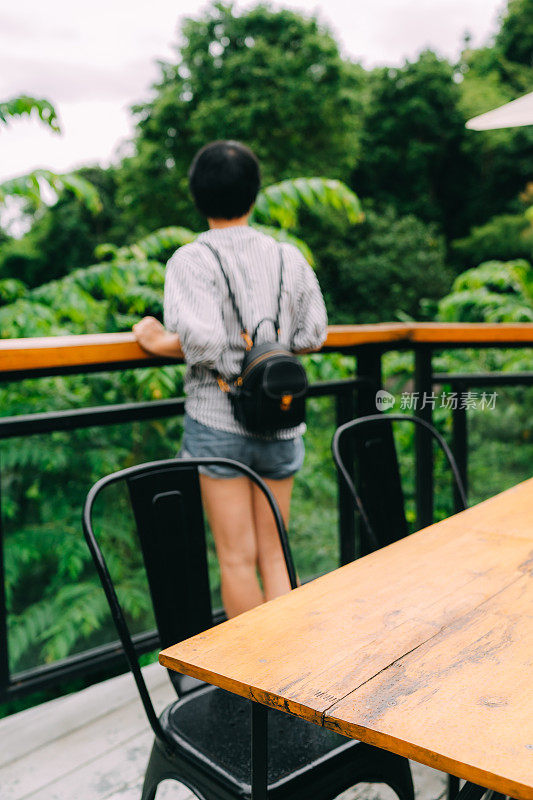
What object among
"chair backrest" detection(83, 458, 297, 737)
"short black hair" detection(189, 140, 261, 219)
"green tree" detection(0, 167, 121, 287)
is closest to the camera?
"chair backrest" detection(83, 458, 297, 737)

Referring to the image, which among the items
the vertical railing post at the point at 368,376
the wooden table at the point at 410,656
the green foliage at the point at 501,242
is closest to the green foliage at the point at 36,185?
the vertical railing post at the point at 368,376

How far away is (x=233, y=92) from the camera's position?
18016 mm

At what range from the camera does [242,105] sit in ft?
60.1

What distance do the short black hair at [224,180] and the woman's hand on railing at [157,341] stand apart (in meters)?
0.34

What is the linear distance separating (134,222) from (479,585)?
71.0 ft

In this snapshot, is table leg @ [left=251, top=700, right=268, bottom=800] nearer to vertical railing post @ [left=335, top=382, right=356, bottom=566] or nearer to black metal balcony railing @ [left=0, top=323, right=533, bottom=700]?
black metal balcony railing @ [left=0, top=323, right=533, bottom=700]

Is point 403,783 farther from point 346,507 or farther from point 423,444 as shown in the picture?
point 423,444

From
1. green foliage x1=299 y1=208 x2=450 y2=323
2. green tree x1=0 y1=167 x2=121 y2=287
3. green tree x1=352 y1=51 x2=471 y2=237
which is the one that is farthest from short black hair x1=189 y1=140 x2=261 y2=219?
green tree x1=352 y1=51 x2=471 y2=237

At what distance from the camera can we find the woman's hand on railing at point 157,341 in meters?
1.83

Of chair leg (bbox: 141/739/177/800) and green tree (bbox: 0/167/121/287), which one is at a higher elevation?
green tree (bbox: 0/167/121/287)

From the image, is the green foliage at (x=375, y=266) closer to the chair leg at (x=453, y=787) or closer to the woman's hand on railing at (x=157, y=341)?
the woman's hand on railing at (x=157, y=341)

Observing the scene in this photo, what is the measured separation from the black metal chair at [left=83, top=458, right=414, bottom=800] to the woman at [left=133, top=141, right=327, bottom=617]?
281mm

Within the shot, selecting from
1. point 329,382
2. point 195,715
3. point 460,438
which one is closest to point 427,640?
point 195,715

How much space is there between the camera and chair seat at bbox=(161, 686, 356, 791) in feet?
3.87
